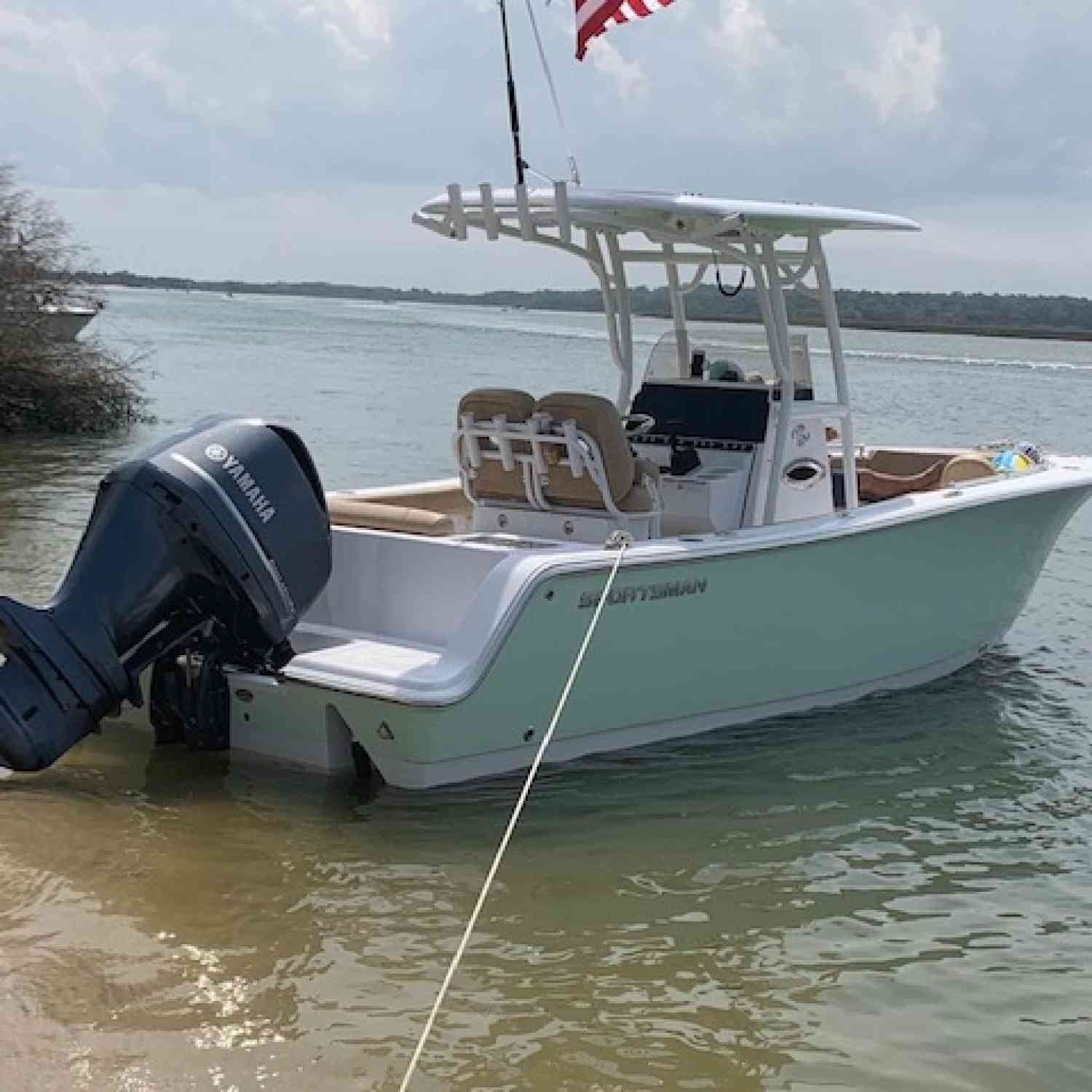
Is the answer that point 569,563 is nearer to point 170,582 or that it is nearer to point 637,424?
point 170,582

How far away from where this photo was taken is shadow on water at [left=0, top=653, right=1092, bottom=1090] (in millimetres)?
4535

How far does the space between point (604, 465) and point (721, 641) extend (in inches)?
37.9

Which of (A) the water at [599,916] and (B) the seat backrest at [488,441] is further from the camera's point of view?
(B) the seat backrest at [488,441]

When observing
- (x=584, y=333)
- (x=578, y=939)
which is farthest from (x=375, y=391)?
(x=584, y=333)

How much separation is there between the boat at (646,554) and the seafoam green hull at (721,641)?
0.5 inches

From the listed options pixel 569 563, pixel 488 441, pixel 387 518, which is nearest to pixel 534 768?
pixel 569 563

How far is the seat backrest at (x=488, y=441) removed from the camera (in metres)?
7.42

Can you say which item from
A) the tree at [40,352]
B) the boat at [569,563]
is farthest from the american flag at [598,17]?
the tree at [40,352]

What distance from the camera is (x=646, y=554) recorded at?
6.61m

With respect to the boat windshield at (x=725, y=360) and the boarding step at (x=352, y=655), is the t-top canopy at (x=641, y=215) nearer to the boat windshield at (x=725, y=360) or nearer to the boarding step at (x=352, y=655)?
the boat windshield at (x=725, y=360)

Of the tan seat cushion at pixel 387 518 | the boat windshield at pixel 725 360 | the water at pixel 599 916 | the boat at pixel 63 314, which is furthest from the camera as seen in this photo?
the boat at pixel 63 314

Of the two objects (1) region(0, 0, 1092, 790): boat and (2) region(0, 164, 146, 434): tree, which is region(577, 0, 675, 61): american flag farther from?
(2) region(0, 164, 146, 434): tree

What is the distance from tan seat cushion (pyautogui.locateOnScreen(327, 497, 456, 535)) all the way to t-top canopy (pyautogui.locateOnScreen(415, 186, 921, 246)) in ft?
4.41

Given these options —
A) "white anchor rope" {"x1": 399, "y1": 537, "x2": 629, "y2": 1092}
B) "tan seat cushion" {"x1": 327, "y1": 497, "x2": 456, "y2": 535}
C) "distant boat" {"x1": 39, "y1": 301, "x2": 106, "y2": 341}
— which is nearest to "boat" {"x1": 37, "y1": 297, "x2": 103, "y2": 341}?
"distant boat" {"x1": 39, "y1": 301, "x2": 106, "y2": 341}
